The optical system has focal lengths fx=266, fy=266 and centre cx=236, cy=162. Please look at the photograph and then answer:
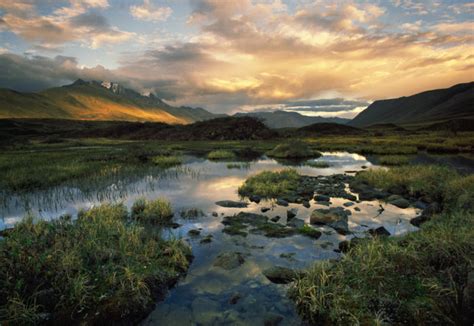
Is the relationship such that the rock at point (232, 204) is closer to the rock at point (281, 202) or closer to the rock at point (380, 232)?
the rock at point (281, 202)

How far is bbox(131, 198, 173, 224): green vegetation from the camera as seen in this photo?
13523mm

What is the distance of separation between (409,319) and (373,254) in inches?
85.9

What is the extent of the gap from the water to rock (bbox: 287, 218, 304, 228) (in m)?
0.96

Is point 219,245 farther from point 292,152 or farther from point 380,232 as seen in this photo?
point 292,152

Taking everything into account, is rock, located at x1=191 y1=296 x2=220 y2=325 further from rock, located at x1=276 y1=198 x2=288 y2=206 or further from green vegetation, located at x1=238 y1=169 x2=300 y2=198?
green vegetation, located at x1=238 y1=169 x2=300 y2=198

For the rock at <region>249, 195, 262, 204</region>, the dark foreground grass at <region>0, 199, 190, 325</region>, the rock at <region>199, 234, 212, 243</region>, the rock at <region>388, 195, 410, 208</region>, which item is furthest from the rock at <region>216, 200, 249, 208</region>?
the rock at <region>388, 195, 410, 208</region>

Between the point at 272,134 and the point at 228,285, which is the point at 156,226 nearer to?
the point at 228,285

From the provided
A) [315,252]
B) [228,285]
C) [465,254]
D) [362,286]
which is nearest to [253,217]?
[315,252]

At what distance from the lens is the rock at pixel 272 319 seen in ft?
21.3

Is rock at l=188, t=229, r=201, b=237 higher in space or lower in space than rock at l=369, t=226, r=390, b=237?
lower

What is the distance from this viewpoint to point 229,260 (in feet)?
30.6

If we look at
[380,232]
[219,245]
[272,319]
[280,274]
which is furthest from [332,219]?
[272,319]

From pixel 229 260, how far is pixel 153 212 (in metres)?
6.23

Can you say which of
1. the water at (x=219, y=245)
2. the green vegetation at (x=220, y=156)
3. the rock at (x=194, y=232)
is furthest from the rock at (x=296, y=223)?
the green vegetation at (x=220, y=156)
